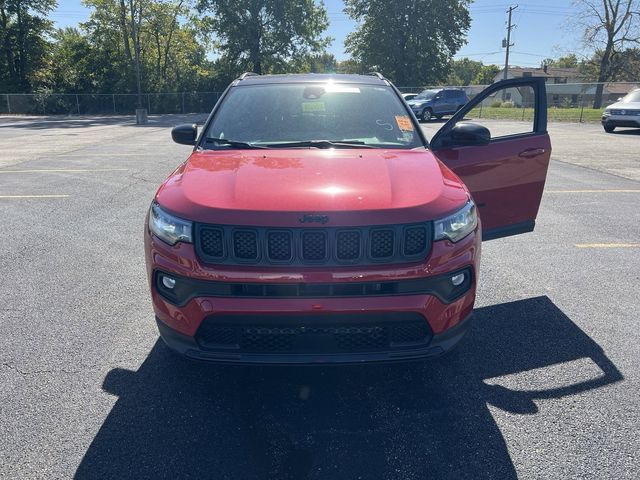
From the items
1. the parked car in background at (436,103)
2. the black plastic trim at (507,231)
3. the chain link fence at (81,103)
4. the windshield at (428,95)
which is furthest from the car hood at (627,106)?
the chain link fence at (81,103)

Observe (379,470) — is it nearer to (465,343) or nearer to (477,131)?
(465,343)

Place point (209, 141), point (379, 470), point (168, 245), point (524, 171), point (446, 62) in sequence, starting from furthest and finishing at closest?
point (446, 62), point (524, 171), point (209, 141), point (168, 245), point (379, 470)

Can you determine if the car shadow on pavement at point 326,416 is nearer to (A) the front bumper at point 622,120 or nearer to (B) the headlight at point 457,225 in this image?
(B) the headlight at point 457,225

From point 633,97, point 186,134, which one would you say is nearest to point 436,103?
point 633,97

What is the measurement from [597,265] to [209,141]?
390cm

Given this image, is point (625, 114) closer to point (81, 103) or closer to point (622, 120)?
point (622, 120)

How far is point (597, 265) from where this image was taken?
16.7 feet

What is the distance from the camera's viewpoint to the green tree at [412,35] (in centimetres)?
5191

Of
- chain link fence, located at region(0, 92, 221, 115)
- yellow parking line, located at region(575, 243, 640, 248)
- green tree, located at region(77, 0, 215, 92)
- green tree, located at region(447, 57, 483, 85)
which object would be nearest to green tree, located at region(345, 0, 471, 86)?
green tree, located at region(77, 0, 215, 92)

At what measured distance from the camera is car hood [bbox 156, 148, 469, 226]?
99.3 inches

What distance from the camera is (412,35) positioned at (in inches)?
2056

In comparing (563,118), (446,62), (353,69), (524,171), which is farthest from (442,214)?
(353,69)

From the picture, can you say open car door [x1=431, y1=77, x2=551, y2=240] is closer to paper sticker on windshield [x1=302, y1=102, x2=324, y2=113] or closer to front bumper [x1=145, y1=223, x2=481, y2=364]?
paper sticker on windshield [x1=302, y1=102, x2=324, y2=113]

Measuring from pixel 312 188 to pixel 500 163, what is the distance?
193cm
